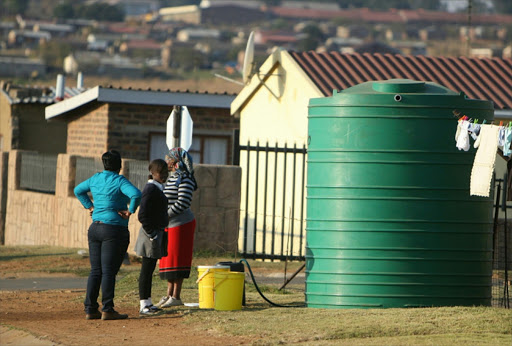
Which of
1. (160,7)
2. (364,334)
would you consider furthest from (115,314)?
(160,7)

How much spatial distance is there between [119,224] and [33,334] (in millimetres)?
1449

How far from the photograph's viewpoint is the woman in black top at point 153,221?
35.7 feet

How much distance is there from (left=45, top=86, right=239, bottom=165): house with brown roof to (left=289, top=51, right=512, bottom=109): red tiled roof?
3.86 metres

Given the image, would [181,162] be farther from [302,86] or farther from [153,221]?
[302,86]

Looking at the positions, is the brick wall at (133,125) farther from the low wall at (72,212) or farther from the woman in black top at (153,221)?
the woman in black top at (153,221)

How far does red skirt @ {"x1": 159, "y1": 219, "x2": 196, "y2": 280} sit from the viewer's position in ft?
37.1

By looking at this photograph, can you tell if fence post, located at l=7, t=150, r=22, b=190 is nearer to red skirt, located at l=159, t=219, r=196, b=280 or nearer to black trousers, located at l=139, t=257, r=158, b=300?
red skirt, located at l=159, t=219, r=196, b=280

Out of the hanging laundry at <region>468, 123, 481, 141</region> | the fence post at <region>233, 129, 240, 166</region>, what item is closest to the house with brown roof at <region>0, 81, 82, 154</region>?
the fence post at <region>233, 129, 240, 166</region>

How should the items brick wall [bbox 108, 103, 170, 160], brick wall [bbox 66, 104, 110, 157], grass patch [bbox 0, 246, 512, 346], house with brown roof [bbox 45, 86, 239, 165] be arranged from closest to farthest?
grass patch [bbox 0, 246, 512, 346]
house with brown roof [bbox 45, 86, 239, 165]
brick wall [bbox 108, 103, 170, 160]
brick wall [bbox 66, 104, 110, 157]

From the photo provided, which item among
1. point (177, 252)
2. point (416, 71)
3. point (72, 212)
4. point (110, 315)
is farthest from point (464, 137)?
point (72, 212)

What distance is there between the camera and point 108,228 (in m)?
10.7

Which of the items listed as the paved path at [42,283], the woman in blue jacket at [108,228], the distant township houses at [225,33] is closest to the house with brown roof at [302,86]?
the paved path at [42,283]

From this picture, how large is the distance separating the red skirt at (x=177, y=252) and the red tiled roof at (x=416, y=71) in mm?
7551

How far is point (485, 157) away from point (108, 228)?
12.4 feet
